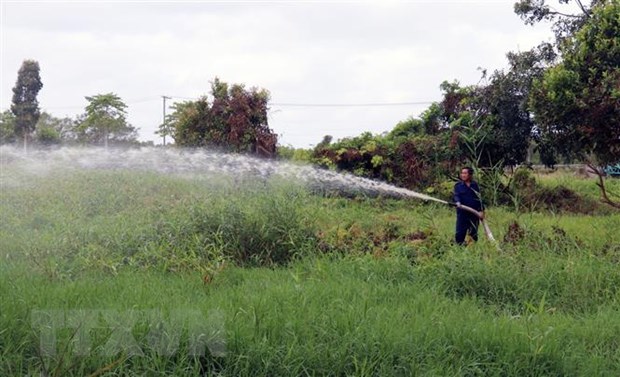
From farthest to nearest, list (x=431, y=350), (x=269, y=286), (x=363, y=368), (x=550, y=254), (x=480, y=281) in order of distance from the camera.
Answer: (x=550, y=254) → (x=480, y=281) → (x=269, y=286) → (x=431, y=350) → (x=363, y=368)

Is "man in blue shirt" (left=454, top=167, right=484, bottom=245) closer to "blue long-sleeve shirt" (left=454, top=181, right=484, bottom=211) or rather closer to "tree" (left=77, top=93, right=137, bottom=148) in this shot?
"blue long-sleeve shirt" (left=454, top=181, right=484, bottom=211)

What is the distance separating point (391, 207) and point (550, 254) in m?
6.54

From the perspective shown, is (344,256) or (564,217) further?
(564,217)

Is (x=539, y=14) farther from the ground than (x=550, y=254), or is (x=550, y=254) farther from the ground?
(x=539, y=14)

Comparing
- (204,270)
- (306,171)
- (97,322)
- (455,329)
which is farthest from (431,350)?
(306,171)

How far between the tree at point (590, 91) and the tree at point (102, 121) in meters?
23.9

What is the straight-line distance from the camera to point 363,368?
13.1 ft

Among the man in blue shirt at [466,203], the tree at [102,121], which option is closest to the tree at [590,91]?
the man in blue shirt at [466,203]

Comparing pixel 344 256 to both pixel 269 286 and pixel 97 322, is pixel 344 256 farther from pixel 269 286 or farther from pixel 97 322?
pixel 97 322

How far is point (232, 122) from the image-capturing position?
14.6 meters

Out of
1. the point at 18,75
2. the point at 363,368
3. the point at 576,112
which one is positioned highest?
the point at 18,75

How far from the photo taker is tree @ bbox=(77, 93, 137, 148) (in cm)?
3047

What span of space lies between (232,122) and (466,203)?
7.00 m

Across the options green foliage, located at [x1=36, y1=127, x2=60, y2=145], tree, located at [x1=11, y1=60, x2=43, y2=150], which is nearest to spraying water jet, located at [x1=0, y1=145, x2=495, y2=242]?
tree, located at [x1=11, y1=60, x2=43, y2=150]
